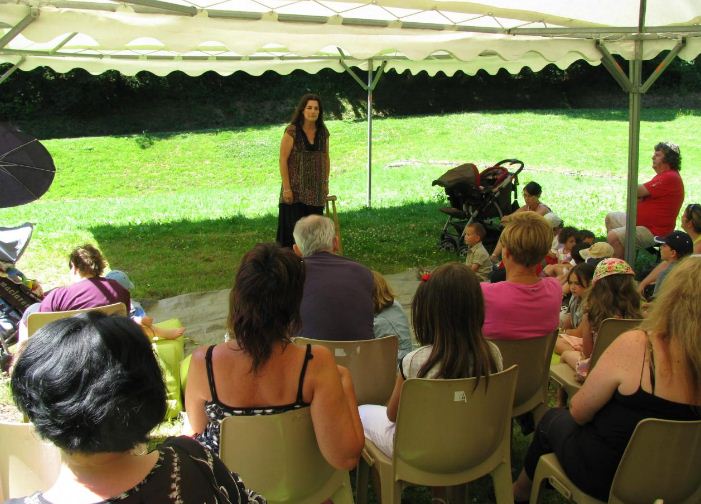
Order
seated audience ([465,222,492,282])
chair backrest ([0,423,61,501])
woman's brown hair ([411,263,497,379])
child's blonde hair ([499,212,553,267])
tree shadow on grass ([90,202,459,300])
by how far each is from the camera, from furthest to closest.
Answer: tree shadow on grass ([90,202,459,300]) < seated audience ([465,222,492,282]) < child's blonde hair ([499,212,553,267]) < woman's brown hair ([411,263,497,379]) < chair backrest ([0,423,61,501])

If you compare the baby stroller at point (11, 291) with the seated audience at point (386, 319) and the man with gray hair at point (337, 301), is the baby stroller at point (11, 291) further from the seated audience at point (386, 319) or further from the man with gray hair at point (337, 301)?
the seated audience at point (386, 319)

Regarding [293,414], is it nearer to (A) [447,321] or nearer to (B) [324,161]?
(A) [447,321]

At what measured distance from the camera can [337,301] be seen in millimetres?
3225

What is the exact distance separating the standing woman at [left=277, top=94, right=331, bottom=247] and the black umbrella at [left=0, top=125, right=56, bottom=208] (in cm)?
196

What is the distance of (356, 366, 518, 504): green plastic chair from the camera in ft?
7.75

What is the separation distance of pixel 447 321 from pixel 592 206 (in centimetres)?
917

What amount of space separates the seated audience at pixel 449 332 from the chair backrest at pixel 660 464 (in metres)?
0.52

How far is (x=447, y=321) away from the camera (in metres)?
2.47

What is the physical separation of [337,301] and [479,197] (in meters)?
4.62

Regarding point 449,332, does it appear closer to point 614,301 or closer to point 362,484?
point 362,484

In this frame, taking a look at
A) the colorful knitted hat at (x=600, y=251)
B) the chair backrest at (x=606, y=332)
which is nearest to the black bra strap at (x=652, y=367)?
the chair backrest at (x=606, y=332)

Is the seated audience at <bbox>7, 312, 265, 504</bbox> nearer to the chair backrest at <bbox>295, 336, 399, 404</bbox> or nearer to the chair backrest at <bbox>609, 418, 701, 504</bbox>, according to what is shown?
the chair backrest at <bbox>609, 418, 701, 504</bbox>

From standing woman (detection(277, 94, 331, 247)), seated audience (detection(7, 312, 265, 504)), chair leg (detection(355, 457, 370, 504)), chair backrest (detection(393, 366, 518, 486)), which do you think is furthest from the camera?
standing woman (detection(277, 94, 331, 247))

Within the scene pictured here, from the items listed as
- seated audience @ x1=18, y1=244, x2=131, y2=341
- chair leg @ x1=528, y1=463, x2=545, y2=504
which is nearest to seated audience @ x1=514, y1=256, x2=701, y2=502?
chair leg @ x1=528, y1=463, x2=545, y2=504
